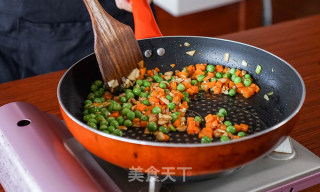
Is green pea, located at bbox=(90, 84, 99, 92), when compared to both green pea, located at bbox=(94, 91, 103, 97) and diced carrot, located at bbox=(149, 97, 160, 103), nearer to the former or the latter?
green pea, located at bbox=(94, 91, 103, 97)

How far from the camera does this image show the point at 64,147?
85 cm

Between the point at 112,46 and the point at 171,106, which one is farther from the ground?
the point at 112,46

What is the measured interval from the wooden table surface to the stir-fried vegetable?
19cm

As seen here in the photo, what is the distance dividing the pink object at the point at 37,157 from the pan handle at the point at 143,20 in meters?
0.41

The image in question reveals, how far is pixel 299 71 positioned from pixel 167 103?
60 cm

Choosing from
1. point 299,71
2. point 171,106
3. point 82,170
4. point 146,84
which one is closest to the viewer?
point 82,170

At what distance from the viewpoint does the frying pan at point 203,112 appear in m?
0.67

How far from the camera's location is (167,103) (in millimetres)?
1025

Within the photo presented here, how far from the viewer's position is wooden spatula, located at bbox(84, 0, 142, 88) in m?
1.02

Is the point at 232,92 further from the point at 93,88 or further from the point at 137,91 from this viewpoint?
the point at 93,88

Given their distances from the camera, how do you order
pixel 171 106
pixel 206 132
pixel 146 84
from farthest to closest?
pixel 146 84 < pixel 171 106 < pixel 206 132

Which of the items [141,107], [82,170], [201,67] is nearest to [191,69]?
[201,67]

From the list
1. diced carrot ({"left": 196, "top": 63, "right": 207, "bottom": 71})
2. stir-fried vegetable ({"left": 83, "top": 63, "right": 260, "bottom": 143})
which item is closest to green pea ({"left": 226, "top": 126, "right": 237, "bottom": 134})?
stir-fried vegetable ({"left": 83, "top": 63, "right": 260, "bottom": 143})

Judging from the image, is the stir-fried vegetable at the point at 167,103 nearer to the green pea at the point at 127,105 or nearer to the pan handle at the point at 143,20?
the green pea at the point at 127,105
